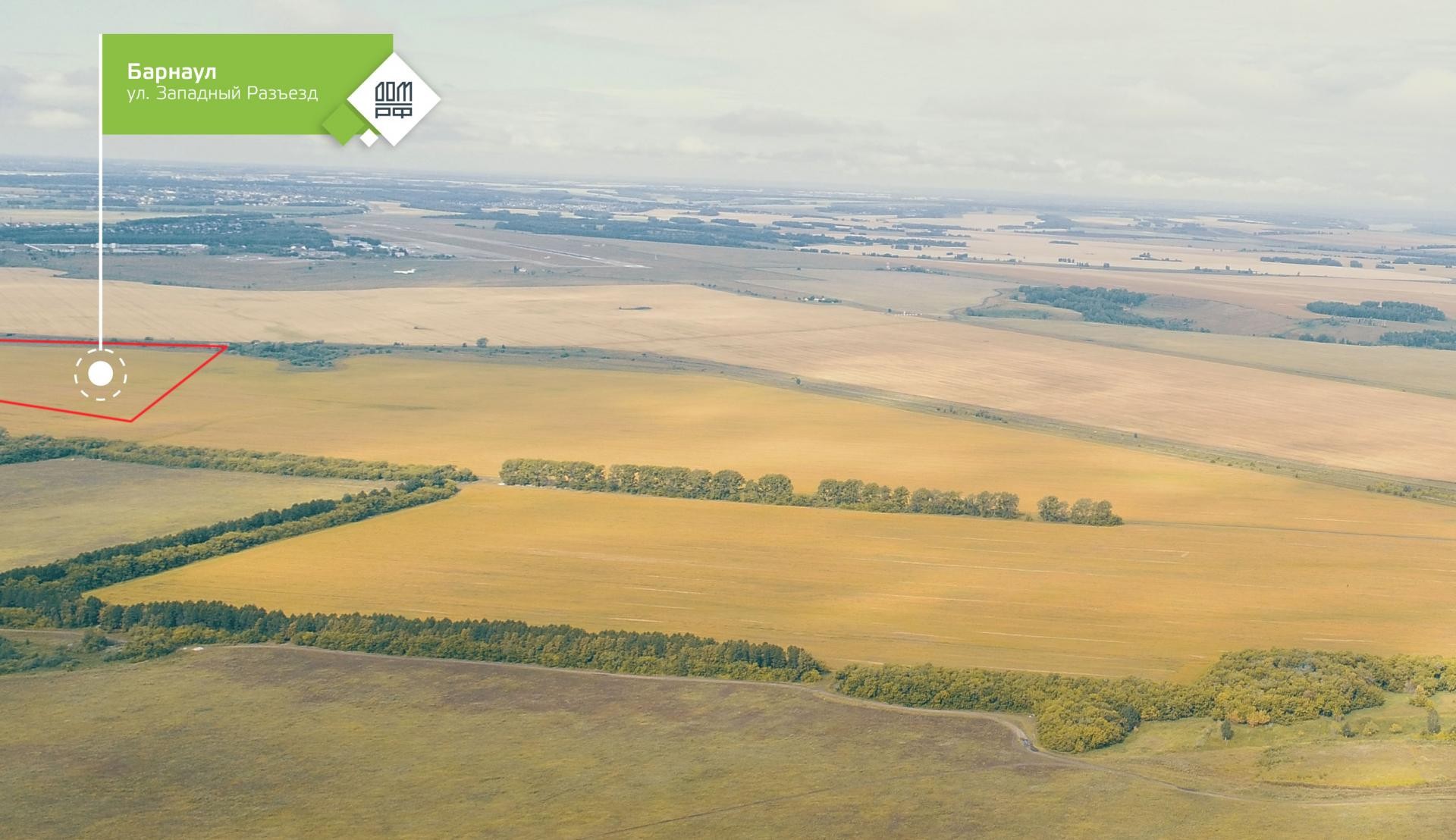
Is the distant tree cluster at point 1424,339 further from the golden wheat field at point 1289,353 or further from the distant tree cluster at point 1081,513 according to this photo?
the distant tree cluster at point 1081,513

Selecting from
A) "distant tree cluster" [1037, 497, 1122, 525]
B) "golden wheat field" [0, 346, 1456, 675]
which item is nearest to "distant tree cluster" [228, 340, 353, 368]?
"golden wheat field" [0, 346, 1456, 675]

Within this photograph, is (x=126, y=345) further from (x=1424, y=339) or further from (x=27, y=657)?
(x=1424, y=339)

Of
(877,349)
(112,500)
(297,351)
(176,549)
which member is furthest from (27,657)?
(877,349)

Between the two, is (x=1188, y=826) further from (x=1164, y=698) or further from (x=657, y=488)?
(x=657, y=488)

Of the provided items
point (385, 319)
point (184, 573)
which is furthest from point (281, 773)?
point (385, 319)

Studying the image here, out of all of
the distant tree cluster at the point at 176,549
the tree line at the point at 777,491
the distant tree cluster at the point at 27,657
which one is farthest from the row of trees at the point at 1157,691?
the distant tree cluster at the point at 176,549

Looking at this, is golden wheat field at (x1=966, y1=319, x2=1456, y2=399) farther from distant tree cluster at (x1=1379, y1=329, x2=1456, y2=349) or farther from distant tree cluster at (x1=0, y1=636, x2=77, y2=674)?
distant tree cluster at (x1=0, y1=636, x2=77, y2=674)

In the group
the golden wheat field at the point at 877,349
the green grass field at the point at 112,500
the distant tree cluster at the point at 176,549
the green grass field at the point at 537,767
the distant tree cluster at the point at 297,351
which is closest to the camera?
the green grass field at the point at 537,767

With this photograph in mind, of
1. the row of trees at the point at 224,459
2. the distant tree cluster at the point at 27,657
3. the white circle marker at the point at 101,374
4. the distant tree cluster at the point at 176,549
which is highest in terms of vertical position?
the white circle marker at the point at 101,374

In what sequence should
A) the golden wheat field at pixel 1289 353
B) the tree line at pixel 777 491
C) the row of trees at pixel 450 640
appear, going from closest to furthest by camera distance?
1. the row of trees at pixel 450 640
2. the tree line at pixel 777 491
3. the golden wheat field at pixel 1289 353
